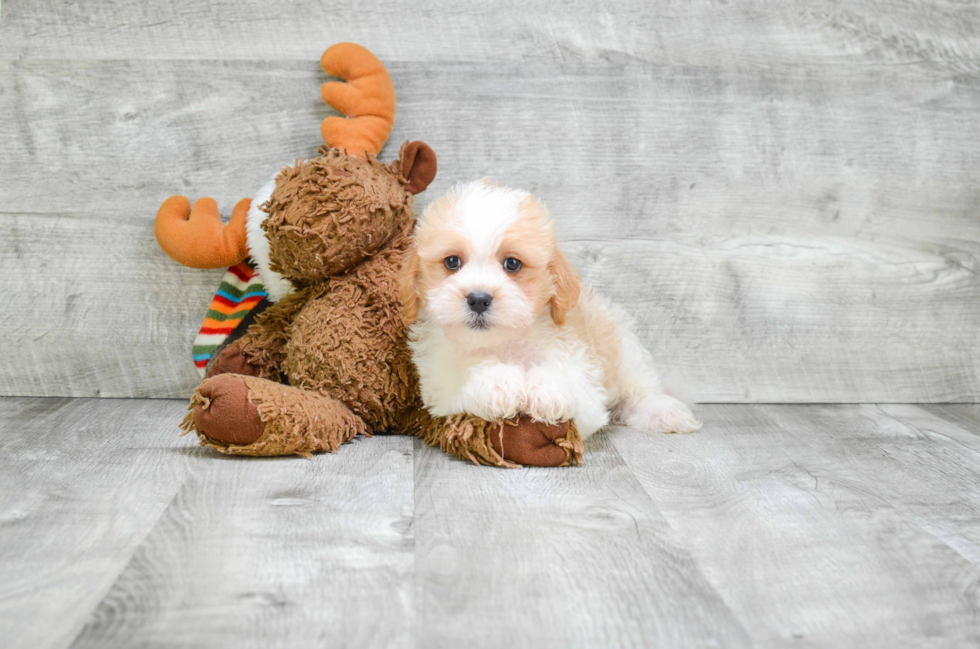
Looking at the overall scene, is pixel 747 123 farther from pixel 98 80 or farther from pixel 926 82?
pixel 98 80

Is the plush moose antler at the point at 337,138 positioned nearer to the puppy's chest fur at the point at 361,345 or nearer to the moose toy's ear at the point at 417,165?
the moose toy's ear at the point at 417,165

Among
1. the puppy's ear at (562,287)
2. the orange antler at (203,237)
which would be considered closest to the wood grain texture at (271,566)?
the puppy's ear at (562,287)

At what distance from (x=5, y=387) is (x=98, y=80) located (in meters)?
0.67

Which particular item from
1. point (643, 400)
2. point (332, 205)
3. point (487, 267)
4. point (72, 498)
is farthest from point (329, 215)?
point (643, 400)

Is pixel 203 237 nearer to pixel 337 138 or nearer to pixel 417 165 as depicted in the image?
pixel 337 138

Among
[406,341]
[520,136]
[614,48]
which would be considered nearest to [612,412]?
[406,341]

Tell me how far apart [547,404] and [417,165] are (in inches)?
21.7

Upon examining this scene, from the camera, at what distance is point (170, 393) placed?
1643 mm

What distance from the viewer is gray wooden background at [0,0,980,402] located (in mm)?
1552

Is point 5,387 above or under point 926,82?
under

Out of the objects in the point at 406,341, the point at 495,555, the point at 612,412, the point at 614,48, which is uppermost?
the point at 614,48

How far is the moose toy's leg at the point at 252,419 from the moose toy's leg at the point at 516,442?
0.23 meters

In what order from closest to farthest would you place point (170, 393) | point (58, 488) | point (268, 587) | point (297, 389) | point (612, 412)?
point (268, 587) < point (58, 488) < point (297, 389) < point (612, 412) < point (170, 393)

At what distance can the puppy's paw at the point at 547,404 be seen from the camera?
47.1 inches
